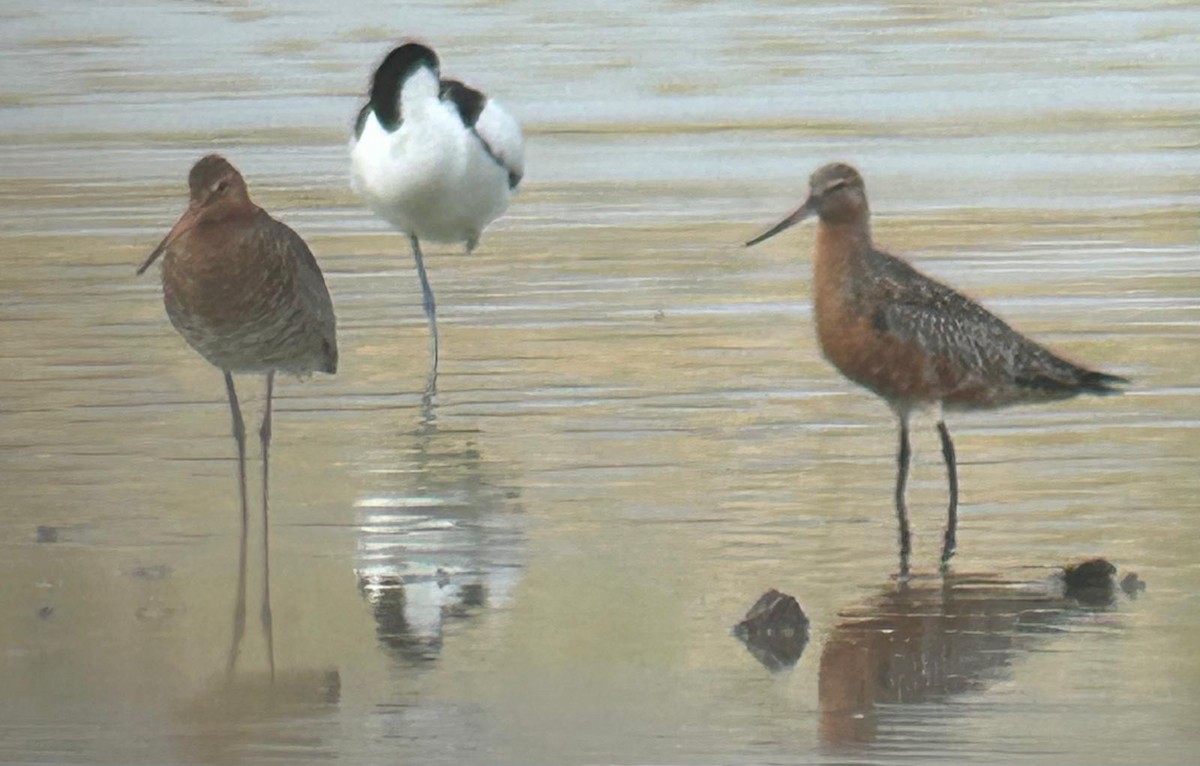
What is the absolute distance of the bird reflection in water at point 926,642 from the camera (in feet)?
20.1

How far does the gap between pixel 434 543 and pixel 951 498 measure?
154 cm

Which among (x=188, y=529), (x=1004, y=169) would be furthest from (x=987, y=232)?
(x=188, y=529)

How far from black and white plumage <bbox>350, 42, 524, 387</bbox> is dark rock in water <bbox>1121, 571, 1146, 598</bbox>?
5.77m

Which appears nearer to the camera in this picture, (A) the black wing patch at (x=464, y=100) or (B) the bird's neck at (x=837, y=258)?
(B) the bird's neck at (x=837, y=258)

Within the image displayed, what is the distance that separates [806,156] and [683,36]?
551 cm

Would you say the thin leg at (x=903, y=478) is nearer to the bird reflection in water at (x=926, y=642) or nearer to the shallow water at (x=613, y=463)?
the shallow water at (x=613, y=463)

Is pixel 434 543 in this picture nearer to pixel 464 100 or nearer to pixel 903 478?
pixel 903 478

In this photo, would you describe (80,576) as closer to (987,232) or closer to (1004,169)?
(987,232)

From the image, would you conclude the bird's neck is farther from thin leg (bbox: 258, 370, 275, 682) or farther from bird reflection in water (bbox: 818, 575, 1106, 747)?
thin leg (bbox: 258, 370, 275, 682)

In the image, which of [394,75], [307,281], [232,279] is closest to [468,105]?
[394,75]

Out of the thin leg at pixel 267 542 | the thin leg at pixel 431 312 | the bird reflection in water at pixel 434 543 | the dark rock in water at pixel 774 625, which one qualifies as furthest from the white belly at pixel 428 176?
the dark rock in water at pixel 774 625

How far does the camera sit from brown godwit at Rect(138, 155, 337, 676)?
8.29 metres

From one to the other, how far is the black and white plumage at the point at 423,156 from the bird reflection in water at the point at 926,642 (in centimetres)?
562

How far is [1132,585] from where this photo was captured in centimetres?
706
